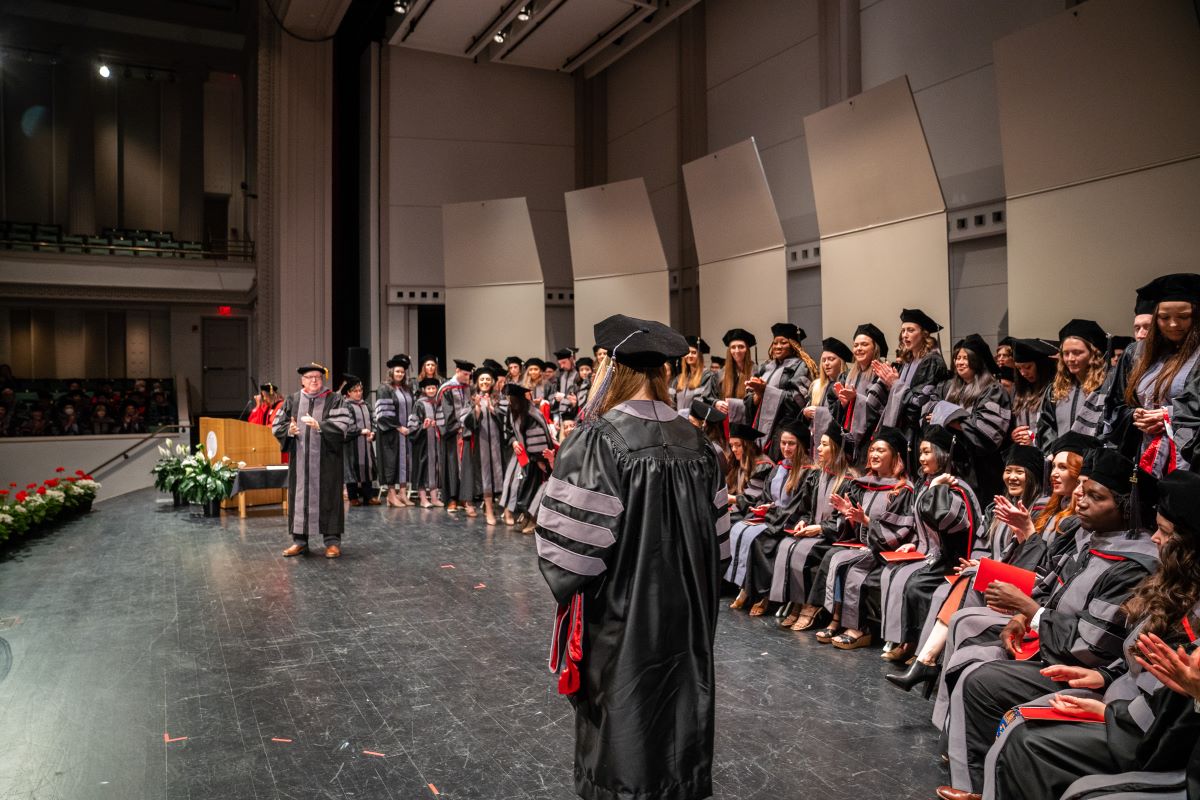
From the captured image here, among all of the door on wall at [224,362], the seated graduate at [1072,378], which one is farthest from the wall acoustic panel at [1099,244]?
the door on wall at [224,362]

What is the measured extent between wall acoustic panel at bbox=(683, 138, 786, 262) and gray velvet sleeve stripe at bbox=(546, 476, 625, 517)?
760 cm

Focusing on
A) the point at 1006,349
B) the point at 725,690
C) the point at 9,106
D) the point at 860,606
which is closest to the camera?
the point at 725,690

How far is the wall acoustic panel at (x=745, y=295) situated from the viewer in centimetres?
937

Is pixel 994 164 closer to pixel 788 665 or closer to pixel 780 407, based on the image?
pixel 780 407

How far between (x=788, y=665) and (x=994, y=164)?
18.9ft

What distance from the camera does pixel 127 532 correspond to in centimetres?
896

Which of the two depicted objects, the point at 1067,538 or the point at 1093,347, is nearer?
the point at 1067,538

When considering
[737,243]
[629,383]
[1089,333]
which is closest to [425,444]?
[737,243]

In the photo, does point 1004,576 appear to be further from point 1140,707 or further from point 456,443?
point 456,443

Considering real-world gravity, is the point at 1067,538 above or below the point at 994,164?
below

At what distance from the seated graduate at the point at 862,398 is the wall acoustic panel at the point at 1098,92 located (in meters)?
2.01

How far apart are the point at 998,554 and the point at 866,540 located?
0.85 m

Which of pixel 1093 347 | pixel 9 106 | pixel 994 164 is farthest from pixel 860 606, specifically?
pixel 9 106

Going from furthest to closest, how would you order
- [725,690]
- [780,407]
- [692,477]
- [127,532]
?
[127,532] → [780,407] → [725,690] → [692,477]
